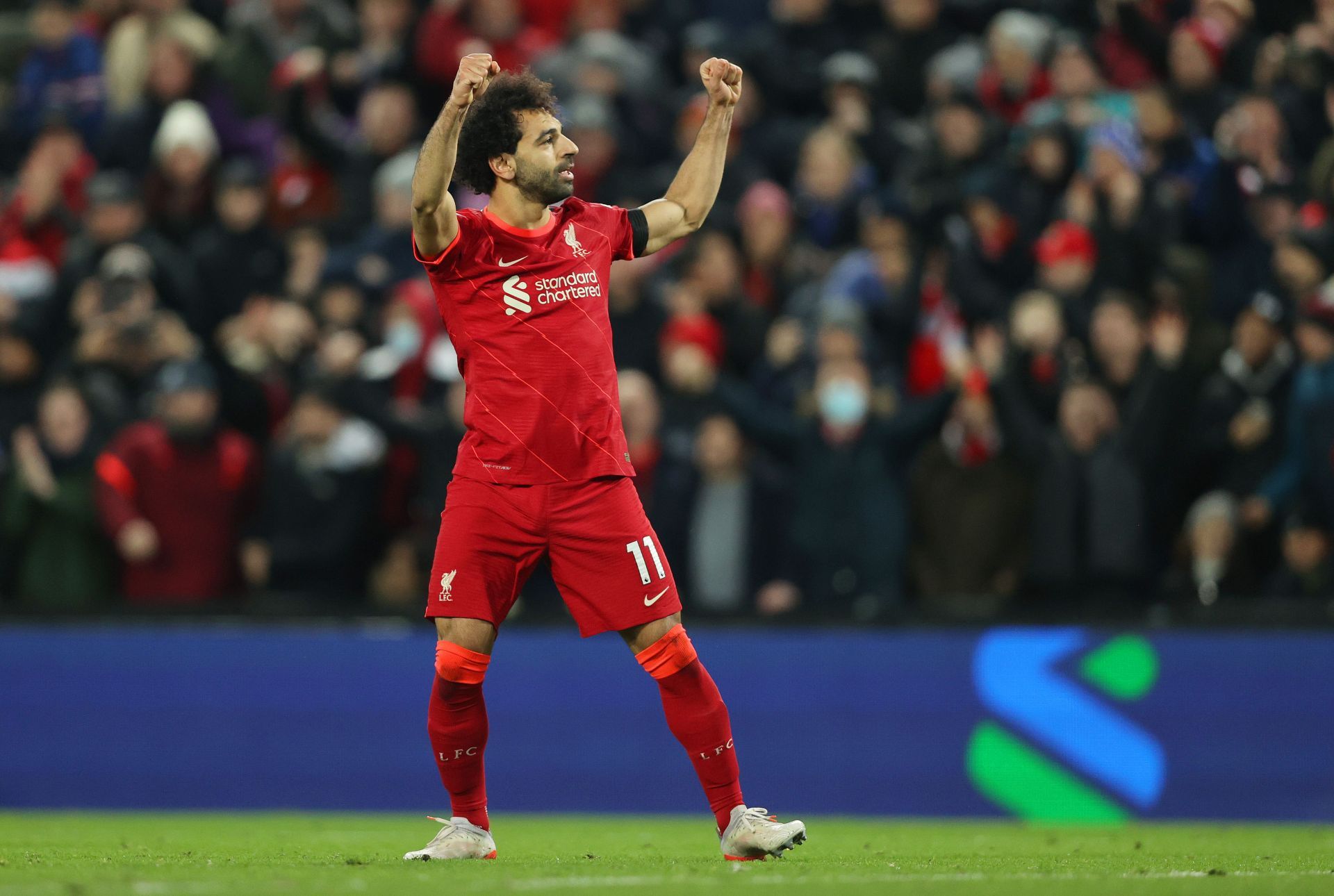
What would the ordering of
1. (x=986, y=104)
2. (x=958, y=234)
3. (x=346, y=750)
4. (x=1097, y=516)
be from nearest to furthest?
(x=1097, y=516) → (x=346, y=750) → (x=958, y=234) → (x=986, y=104)

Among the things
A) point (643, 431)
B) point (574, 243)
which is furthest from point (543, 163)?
point (643, 431)

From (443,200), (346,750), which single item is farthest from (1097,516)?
(443,200)

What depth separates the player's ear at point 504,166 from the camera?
6836 millimetres

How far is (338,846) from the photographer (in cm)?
800

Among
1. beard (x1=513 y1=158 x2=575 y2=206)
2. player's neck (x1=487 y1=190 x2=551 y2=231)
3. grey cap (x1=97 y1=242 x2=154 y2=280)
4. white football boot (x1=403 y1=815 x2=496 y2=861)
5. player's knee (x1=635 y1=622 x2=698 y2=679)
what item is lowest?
white football boot (x1=403 y1=815 x2=496 y2=861)

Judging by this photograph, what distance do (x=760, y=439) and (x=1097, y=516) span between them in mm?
1942

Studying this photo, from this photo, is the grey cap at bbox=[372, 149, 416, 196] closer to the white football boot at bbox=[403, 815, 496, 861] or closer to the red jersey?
the red jersey

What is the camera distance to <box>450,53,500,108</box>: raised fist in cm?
627

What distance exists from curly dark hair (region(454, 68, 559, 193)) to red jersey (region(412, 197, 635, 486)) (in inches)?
8.0

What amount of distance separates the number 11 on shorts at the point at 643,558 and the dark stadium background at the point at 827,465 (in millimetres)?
4355

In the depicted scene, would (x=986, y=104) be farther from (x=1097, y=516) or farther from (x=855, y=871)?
(x=855, y=871)

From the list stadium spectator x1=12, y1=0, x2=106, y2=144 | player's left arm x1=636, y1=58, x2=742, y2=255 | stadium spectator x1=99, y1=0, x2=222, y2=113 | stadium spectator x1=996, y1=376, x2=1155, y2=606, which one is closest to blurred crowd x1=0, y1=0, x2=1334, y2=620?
stadium spectator x1=996, y1=376, x2=1155, y2=606

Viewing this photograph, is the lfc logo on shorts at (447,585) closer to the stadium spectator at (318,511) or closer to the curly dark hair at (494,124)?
the curly dark hair at (494,124)

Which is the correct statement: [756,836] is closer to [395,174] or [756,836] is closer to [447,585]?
[447,585]
